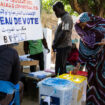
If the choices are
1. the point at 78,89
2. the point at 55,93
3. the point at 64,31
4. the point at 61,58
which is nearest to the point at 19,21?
the point at 55,93

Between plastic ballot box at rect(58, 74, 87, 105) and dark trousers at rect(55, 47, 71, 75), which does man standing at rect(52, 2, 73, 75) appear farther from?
plastic ballot box at rect(58, 74, 87, 105)

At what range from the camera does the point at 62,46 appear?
383 centimetres

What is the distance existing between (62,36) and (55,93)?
1.70 meters

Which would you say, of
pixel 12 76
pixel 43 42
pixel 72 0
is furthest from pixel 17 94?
pixel 72 0

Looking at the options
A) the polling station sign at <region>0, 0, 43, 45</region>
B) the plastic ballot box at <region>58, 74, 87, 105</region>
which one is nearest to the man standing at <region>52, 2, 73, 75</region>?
the plastic ballot box at <region>58, 74, 87, 105</region>

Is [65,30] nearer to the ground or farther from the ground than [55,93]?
farther from the ground

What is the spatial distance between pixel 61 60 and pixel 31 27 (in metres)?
1.62

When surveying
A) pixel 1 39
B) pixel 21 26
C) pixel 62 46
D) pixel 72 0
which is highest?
pixel 72 0

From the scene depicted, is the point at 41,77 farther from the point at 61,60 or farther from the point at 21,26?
the point at 21,26

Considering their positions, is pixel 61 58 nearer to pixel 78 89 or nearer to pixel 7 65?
pixel 78 89

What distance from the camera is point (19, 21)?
218cm

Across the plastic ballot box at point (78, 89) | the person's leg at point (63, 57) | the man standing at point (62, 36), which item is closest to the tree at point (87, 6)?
the man standing at point (62, 36)

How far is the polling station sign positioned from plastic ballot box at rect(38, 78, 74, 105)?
679mm

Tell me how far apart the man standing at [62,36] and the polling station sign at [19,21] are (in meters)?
1.33
